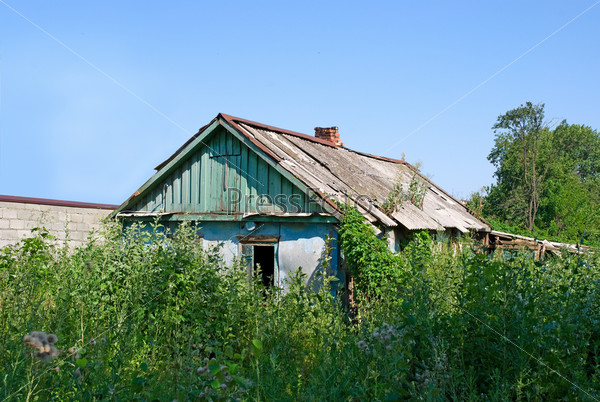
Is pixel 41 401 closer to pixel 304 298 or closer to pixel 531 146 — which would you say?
pixel 304 298

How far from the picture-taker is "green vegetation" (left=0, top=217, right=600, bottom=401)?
3137 millimetres

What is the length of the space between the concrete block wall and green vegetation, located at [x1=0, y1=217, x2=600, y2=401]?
412 centimetres

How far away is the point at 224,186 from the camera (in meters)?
11.5

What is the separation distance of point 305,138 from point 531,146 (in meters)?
30.5

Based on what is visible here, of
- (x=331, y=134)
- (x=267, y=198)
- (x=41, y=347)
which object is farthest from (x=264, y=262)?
(x=41, y=347)

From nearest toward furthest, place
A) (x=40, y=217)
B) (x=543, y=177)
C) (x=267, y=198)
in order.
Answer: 1. (x=267, y=198)
2. (x=40, y=217)
3. (x=543, y=177)

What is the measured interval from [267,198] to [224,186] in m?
1.45

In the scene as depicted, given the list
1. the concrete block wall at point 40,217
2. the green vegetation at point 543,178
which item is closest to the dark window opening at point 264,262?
the concrete block wall at point 40,217

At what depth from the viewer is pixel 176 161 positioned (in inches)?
476

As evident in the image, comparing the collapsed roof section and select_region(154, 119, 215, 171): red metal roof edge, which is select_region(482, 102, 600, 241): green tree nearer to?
the collapsed roof section

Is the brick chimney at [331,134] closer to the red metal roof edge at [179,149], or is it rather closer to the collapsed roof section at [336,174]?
the collapsed roof section at [336,174]

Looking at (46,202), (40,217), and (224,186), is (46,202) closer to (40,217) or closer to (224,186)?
(40,217)

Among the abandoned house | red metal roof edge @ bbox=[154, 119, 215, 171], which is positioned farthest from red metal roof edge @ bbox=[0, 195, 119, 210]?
red metal roof edge @ bbox=[154, 119, 215, 171]

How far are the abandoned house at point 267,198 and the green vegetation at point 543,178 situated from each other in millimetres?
23464
